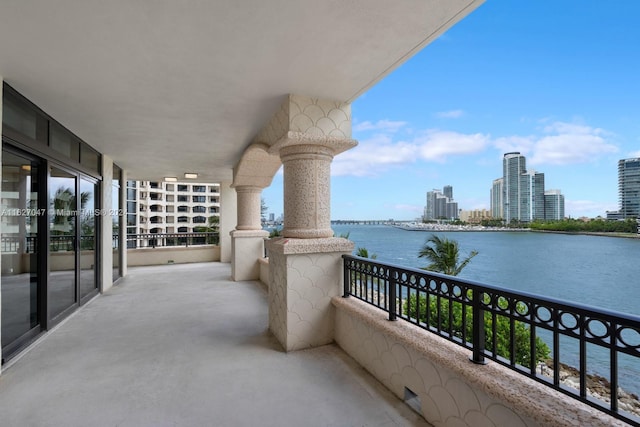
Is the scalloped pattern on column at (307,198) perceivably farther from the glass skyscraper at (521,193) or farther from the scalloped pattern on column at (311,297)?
the glass skyscraper at (521,193)

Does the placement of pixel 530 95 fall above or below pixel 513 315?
above

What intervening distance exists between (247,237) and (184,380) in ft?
13.3

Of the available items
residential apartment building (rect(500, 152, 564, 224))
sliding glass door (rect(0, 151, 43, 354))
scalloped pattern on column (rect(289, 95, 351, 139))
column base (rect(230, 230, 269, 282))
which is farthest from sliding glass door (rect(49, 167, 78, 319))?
residential apartment building (rect(500, 152, 564, 224))

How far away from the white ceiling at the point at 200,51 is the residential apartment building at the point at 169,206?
152 ft

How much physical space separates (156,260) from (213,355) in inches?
285

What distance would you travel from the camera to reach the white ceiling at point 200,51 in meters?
1.58

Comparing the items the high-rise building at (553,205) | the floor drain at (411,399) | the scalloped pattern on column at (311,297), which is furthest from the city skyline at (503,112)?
the floor drain at (411,399)

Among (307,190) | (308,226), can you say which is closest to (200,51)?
(307,190)

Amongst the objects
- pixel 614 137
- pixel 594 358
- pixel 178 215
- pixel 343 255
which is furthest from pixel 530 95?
pixel 178 215

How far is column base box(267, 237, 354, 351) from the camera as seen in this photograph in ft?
9.30

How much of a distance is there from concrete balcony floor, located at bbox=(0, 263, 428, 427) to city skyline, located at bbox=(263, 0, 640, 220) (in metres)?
1.70

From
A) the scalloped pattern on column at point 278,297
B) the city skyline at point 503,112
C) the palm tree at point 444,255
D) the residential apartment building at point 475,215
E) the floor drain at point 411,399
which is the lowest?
the palm tree at point 444,255

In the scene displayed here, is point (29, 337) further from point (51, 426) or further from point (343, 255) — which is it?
point (343, 255)

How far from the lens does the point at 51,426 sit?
5.82 ft
